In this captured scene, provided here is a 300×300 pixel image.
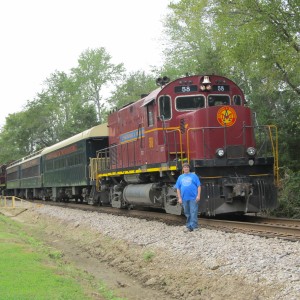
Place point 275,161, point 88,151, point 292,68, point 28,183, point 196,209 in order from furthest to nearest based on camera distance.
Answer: point 28,183 → point 88,151 → point 292,68 → point 275,161 → point 196,209

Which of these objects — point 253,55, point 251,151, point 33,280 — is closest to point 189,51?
point 253,55

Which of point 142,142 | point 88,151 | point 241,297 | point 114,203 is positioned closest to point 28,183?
point 88,151

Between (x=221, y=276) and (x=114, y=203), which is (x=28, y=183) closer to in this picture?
(x=114, y=203)

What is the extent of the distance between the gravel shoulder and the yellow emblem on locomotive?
3199 mm

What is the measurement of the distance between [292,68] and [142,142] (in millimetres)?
6033

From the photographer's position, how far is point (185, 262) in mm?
8297

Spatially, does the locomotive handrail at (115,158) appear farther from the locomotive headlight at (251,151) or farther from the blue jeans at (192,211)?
the locomotive headlight at (251,151)

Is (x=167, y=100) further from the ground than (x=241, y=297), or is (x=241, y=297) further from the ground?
(x=167, y=100)

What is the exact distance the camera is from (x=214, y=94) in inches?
525

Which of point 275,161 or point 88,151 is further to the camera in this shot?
point 88,151

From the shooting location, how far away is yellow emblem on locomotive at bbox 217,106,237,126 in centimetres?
1218

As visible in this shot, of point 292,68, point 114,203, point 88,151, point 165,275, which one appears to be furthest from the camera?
point 88,151

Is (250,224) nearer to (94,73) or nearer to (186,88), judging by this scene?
(186,88)

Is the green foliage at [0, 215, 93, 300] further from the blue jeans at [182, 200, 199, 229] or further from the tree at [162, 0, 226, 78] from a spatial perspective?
the tree at [162, 0, 226, 78]
